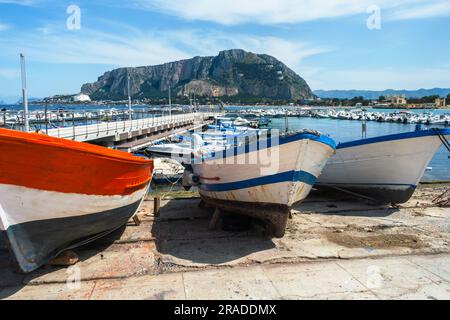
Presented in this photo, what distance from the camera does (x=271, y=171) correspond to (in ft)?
23.0

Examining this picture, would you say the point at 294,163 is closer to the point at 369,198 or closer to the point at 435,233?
the point at 435,233

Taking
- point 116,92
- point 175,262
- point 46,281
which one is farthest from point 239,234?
point 116,92

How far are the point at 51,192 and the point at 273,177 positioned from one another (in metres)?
3.87

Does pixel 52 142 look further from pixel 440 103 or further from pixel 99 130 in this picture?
pixel 440 103

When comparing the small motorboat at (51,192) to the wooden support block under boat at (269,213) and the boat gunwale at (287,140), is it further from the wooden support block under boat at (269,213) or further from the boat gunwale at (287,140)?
the wooden support block under boat at (269,213)

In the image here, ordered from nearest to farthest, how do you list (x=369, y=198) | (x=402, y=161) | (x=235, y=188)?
(x=235, y=188) < (x=402, y=161) < (x=369, y=198)

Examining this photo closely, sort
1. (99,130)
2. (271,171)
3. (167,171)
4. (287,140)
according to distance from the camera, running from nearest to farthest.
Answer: (287,140), (271,171), (167,171), (99,130)

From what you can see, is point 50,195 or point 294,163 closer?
point 50,195

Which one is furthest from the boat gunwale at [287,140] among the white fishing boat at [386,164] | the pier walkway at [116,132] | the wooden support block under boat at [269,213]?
the pier walkway at [116,132]

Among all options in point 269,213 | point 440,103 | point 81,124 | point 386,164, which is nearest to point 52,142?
point 269,213

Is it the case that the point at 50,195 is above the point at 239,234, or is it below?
above

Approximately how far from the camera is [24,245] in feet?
18.0

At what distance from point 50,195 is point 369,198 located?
8968mm

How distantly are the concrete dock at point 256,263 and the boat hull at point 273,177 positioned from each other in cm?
62
